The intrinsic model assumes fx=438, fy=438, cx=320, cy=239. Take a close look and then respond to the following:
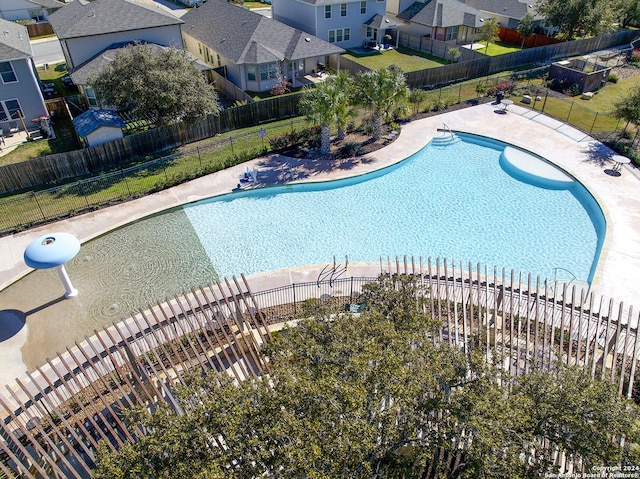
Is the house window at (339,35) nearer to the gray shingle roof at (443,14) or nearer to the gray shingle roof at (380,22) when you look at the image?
the gray shingle roof at (380,22)

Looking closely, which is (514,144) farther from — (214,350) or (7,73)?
(7,73)

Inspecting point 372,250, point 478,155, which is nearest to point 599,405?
point 372,250

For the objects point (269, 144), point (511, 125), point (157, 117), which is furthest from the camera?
point (511, 125)

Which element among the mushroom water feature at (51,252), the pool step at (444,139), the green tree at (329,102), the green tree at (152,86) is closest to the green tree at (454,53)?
the pool step at (444,139)

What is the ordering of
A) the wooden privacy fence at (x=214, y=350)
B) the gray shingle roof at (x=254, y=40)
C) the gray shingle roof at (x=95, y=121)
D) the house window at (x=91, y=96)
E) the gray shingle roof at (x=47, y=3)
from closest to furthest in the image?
the wooden privacy fence at (x=214, y=350)
the gray shingle roof at (x=95, y=121)
the house window at (x=91, y=96)
the gray shingle roof at (x=254, y=40)
the gray shingle roof at (x=47, y=3)

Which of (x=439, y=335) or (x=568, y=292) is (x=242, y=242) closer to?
(x=439, y=335)

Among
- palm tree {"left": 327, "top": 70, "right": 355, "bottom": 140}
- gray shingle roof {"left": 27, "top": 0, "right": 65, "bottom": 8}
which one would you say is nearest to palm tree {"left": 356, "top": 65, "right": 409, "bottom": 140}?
palm tree {"left": 327, "top": 70, "right": 355, "bottom": 140}

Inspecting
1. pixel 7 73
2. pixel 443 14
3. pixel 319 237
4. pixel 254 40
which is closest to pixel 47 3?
pixel 7 73
